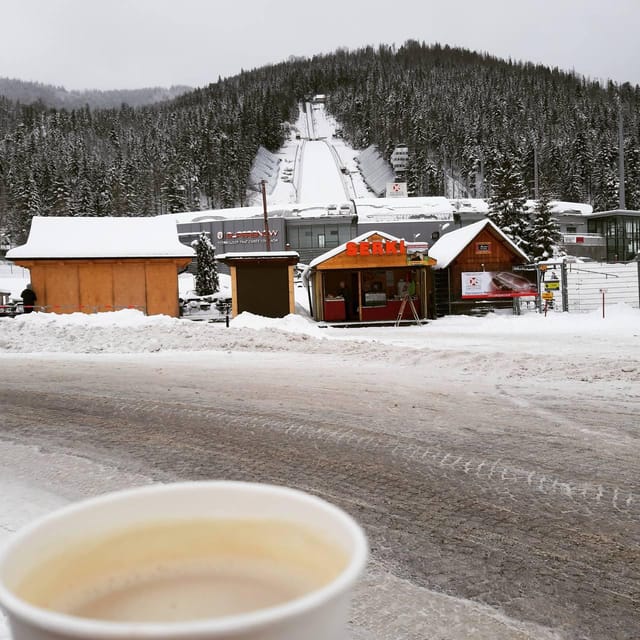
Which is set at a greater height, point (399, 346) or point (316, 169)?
point (316, 169)

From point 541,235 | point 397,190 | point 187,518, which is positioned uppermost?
point 397,190

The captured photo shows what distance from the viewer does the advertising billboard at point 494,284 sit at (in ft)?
89.6

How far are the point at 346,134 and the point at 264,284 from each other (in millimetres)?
129218

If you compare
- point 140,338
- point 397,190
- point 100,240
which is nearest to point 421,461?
point 140,338

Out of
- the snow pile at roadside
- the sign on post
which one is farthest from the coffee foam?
the sign on post

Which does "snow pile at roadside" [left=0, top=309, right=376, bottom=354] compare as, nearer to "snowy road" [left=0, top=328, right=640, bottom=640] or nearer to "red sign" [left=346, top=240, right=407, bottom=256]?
"snowy road" [left=0, top=328, right=640, bottom=640]

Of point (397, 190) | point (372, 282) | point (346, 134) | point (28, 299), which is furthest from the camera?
point (346, 134)

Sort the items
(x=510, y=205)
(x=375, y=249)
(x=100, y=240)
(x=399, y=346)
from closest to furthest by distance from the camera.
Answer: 1. (x=399, y=346)
2. (x=375, y=249)
3. (x=100, y=240)
4. (x=510, y=205)

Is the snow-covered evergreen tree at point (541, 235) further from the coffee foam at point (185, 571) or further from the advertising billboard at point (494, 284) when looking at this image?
the coffee foam at point (185, 571)

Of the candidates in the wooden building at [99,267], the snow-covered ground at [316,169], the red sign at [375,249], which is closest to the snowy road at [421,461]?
the red sign at [375,249]

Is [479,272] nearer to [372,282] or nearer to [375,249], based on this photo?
[372,282]

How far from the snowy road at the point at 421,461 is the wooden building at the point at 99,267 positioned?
52.5ft

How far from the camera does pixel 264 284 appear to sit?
2566 centimetres

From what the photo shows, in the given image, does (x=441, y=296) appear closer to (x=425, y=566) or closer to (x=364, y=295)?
(x=364, y=295)
